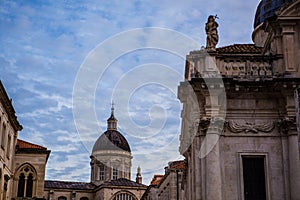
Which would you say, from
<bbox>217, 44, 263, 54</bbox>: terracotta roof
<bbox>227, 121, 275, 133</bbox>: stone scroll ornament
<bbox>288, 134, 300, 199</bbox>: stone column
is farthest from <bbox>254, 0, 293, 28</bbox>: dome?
<bbox>288, 134, 300, 199</bbox>: stone column

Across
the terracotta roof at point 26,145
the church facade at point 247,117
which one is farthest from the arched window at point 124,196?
the church facade at point 247,117

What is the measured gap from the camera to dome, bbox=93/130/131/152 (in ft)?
403

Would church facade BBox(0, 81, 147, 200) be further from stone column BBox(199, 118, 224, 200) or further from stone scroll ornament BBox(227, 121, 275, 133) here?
stone scroll ornament BBox(227, 121, 275, 133)

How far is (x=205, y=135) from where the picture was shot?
82.8 ft

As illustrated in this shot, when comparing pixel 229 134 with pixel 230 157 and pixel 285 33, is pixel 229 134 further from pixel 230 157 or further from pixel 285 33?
pixel 285 33

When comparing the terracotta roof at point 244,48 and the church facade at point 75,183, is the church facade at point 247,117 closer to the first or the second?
the terracotta roof at point 244,48

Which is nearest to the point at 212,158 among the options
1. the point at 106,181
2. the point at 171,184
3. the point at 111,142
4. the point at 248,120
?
the point at 248,120

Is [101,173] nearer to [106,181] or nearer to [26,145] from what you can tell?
[106,181]

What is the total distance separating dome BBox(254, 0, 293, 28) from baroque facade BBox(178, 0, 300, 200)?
5.59 meters

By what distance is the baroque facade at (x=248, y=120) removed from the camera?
2477cm

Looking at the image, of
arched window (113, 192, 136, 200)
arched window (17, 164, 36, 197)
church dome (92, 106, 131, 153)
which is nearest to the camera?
arched window (17, 164, 36, 197)

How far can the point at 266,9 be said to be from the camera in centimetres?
3291

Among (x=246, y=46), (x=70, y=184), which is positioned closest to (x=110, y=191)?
(x=70, y=184)

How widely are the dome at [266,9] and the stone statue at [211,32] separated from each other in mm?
6232
